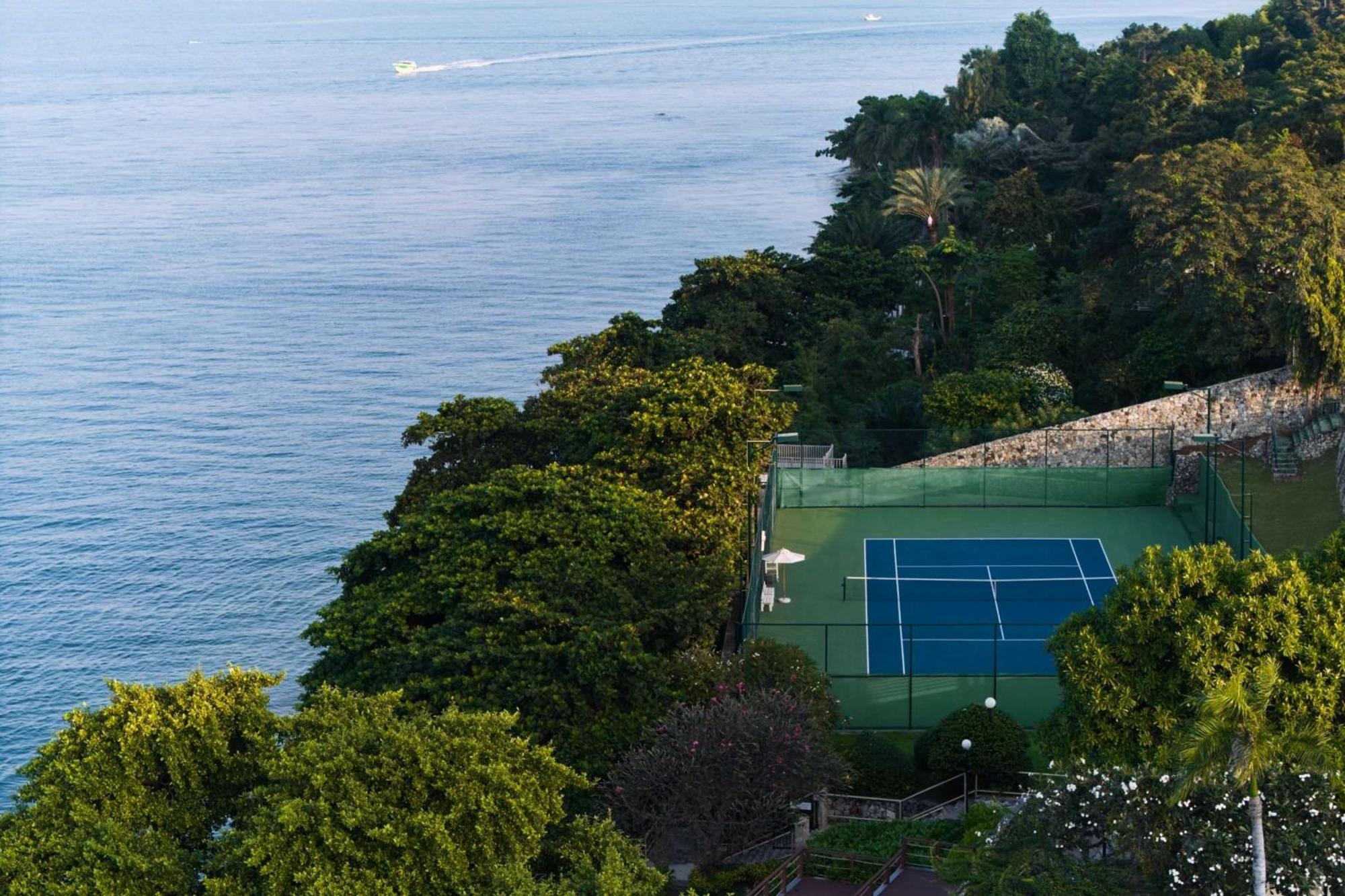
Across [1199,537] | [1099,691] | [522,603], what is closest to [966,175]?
[1199,537]

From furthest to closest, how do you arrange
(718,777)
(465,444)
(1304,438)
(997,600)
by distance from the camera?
(1304,438)
(465,444)
(997,600)
(718,777)

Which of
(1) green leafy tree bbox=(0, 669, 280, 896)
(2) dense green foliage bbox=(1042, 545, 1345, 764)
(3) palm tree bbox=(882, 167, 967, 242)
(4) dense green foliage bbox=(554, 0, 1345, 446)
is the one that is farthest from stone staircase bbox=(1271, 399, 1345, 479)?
(1) green leafy tree bbox=(0, 669, 280, 896)

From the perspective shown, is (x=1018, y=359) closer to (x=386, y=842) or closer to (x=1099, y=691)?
(x=1099, y=691)

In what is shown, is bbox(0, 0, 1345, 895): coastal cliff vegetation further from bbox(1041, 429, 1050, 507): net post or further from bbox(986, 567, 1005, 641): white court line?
bbox(986, 567, 1005, 641): white court line

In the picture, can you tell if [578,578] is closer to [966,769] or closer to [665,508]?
[665,508]

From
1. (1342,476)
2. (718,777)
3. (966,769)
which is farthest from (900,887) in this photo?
(1342,476)

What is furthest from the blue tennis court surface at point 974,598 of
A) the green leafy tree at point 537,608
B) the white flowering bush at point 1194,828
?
the white flowering bush at point 1194,828
